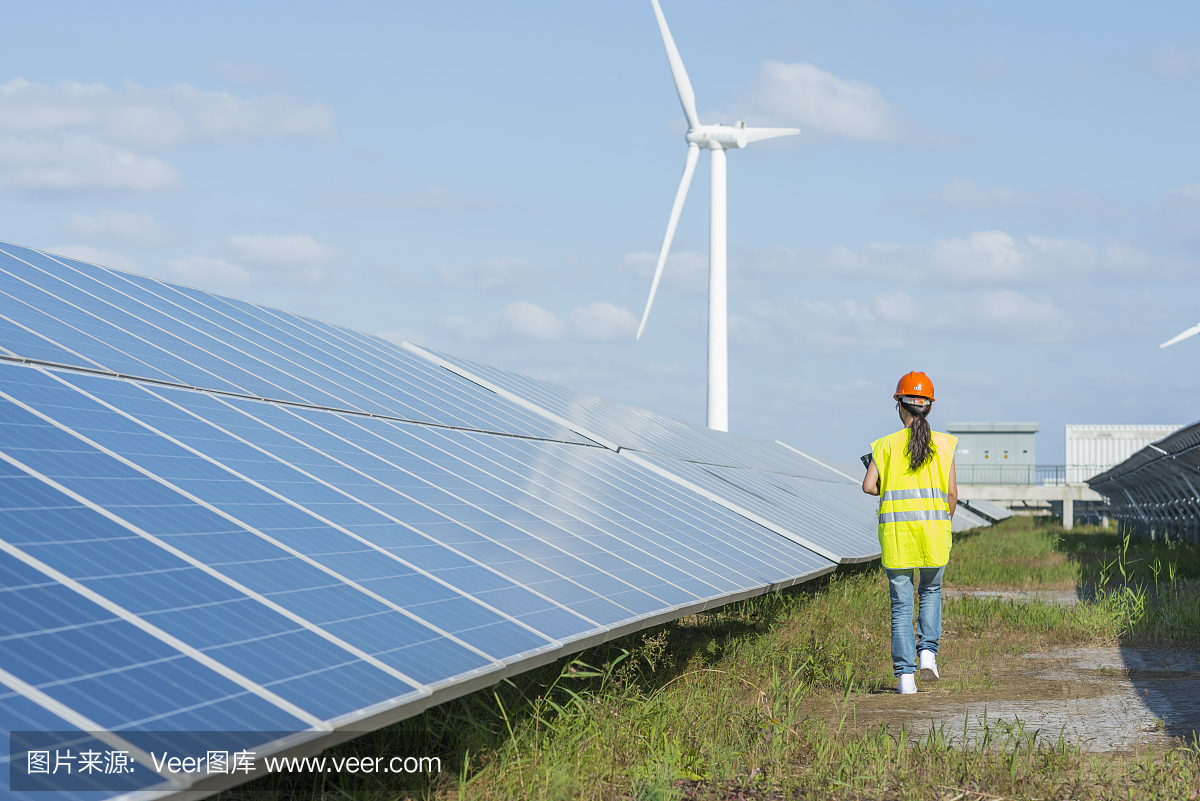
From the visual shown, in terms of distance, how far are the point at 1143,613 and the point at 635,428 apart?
745 centimetres

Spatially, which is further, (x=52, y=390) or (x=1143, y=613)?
(x=1143, y=613)

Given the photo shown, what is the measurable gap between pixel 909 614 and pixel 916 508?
2.76 ft

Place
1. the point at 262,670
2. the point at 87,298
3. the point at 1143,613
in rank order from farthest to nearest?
1. the point at 1143,613
2. the point at 87,298
3. the point at 262,670

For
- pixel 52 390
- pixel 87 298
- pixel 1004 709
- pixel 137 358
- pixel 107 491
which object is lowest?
pixel 1004 709

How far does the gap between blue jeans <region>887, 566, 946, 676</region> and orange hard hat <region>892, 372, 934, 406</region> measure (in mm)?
1383

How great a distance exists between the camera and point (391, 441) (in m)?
8.33

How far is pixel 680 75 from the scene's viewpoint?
35656 millimetres

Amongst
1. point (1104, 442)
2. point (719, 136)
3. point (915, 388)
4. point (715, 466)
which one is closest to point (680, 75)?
point (719, 136)

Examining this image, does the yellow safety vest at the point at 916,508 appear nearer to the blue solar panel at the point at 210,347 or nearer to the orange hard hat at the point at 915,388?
the orange hard hat at the point at 915,388

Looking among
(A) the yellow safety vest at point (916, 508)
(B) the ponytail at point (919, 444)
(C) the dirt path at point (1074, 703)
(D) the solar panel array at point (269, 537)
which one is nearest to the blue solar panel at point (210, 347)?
(D) the solar panel array at point (269, 537)

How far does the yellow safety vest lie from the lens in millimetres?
8797

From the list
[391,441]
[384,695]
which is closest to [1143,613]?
[391,441]

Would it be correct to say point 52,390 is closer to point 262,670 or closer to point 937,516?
point 262,670

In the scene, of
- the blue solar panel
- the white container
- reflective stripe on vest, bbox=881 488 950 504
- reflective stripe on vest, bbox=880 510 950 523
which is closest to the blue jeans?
reflective stripe on vest, bbox=880 510 950 523
